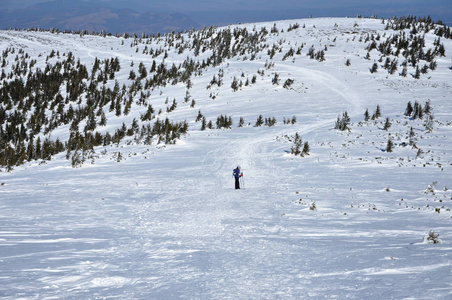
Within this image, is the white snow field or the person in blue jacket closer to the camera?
the white snow field

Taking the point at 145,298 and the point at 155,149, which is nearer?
the point at 145,298

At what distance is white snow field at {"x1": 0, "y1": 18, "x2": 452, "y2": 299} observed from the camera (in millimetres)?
5391

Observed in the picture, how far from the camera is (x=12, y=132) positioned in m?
34.4

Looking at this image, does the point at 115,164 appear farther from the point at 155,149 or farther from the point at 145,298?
the point at 145,298

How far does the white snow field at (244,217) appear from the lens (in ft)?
17.7

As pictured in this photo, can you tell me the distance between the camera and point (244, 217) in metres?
10.1

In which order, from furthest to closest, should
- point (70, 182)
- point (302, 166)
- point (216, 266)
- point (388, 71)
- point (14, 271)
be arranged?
point (388, 71), point (302, 166), point (70, 182), point (216, 266), point (14, 271)

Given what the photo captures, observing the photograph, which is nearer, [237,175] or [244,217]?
[244,217]

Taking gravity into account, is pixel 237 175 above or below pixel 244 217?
above

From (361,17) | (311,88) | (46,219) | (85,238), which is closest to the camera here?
(85,238)

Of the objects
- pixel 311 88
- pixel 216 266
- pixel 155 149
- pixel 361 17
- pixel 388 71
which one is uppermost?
pixel 361 17

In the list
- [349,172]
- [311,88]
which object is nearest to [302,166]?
[349,172]

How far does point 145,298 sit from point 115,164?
15289 mm

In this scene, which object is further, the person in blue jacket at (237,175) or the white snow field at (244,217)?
the person in blue jacket at (237,175)
